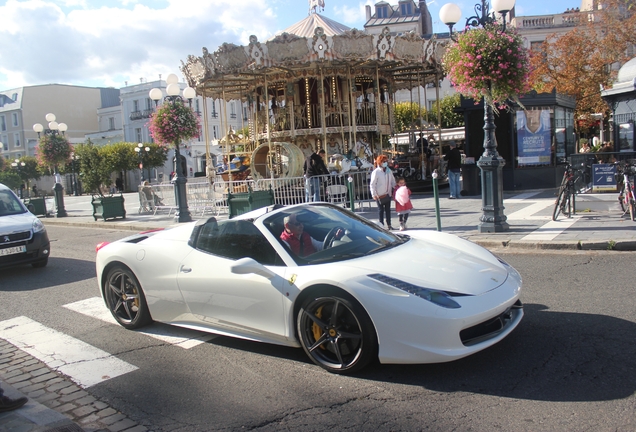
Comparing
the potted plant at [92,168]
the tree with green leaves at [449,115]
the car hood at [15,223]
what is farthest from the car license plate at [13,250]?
the potted plant at [92,168]

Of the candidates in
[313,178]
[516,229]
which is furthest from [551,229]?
[313,178]

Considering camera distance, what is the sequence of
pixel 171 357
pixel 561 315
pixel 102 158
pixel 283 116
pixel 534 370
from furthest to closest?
pixel 102 158 < pixel 283 116 < pixel 561 315 < pixel 171 357 < pixel 534 370

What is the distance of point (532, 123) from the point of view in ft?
57.9

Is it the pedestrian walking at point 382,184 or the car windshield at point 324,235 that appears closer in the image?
the car windshield at point 324,235

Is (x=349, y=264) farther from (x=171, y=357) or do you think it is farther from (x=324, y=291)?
(x=171, y=357)

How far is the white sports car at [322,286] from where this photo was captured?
3.89 meters

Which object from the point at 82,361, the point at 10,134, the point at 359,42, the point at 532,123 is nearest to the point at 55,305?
the point at 82,361

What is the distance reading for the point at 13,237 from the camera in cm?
955

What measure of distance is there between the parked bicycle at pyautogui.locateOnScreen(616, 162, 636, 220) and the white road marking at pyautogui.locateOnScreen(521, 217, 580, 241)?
92cm

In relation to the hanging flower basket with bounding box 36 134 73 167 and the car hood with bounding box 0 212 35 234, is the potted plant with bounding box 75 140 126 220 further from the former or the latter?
the car hood with bounding box 0 212 35 234

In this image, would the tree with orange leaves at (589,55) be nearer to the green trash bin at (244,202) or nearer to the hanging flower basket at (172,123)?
the hanging flower basket at (172,123)

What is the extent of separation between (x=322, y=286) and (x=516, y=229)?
750 centimetres

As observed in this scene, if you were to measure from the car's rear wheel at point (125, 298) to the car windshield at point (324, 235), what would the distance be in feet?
5.74

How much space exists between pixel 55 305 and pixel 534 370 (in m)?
6.04
